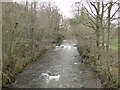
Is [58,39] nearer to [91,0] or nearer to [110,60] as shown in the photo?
[91,0]

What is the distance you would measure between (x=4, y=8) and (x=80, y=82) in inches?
253

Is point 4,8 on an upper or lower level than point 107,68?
upper

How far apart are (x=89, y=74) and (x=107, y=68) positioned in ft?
11.4

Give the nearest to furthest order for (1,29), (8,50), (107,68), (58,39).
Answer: (107,68) → (1,29) → (8,50) → (58,39)

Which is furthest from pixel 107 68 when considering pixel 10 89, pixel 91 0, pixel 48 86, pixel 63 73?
pixel 91 0

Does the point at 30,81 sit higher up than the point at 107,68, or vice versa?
the point at 107,68

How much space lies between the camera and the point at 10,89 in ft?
36.4

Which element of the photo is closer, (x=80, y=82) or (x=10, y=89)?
(x=10, y=89)

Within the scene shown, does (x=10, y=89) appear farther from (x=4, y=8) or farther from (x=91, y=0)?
(x=91, y=0)

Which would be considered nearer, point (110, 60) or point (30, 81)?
point (110, 60)

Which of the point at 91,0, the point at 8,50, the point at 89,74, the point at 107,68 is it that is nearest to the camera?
the point at 107,68

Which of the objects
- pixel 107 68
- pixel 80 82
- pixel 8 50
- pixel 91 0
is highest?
pixel 91 0

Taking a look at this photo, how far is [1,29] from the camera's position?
12.2 meters

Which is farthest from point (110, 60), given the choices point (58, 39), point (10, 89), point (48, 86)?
point (58, 39)
